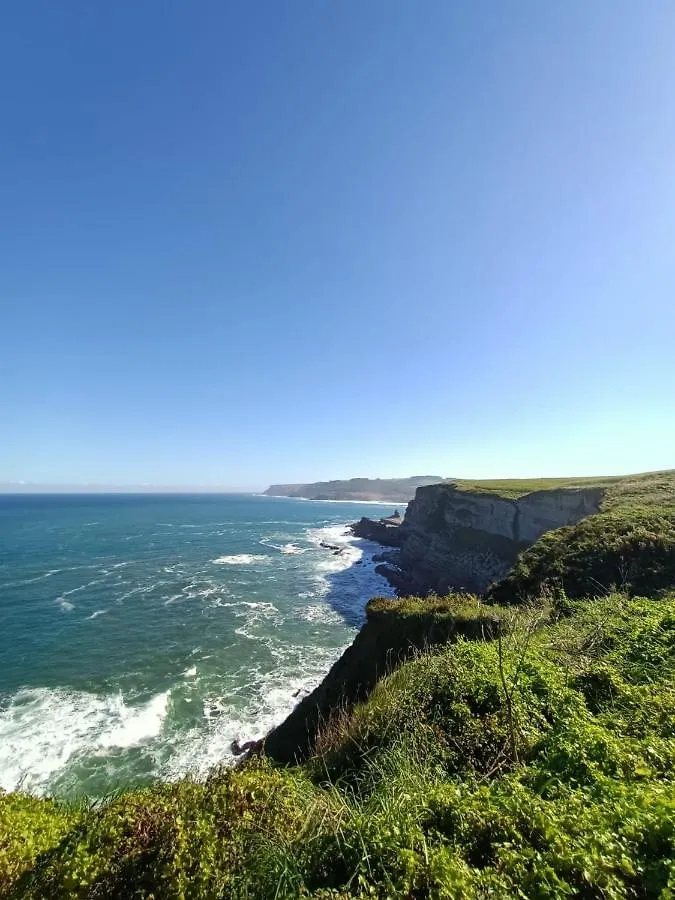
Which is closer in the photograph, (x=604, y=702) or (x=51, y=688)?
(x=604, y=702)

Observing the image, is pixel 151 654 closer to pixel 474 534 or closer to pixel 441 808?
pixel 441 808

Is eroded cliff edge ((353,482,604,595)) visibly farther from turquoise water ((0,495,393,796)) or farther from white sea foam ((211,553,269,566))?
white sea foam ((211,553,269,566))

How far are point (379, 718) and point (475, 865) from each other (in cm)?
557

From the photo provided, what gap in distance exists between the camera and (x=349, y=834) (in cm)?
520

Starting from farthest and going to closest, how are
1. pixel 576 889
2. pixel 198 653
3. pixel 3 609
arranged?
pixel 3 609 → pixel 198 653 → pixel 576 889

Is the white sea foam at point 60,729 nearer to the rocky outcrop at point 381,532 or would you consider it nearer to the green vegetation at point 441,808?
the green vegetation at point 441,808

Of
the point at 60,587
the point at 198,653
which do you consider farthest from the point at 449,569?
the point at 60,587

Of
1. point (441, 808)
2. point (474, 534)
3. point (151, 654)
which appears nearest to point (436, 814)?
point (441, 808)

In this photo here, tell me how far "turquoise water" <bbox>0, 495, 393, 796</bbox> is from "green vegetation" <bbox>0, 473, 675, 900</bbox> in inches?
649

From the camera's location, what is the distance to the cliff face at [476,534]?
56.5 m

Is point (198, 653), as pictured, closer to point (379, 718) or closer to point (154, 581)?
point (154, 581)

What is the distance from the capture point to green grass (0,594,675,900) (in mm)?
4211

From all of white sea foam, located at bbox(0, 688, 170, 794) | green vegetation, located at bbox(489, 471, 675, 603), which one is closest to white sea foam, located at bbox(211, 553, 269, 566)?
white sea foam, located at bbox(0, 688, 170, 794)

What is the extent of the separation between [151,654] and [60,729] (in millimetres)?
10409
